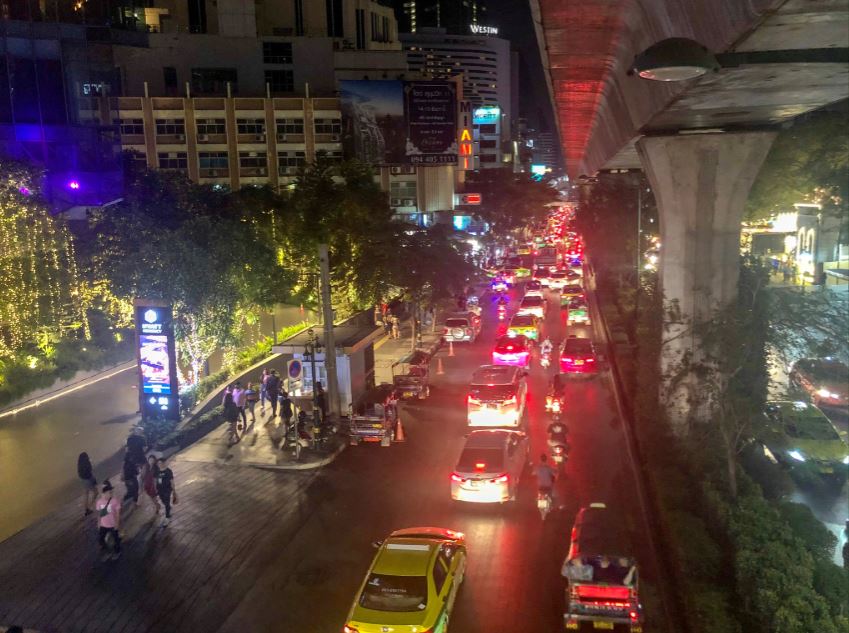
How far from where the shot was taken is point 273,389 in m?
22.6

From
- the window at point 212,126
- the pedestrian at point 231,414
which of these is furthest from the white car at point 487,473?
the window at point 212,126

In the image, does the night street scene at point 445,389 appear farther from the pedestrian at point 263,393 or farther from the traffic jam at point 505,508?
the pedestrian at point 263,393

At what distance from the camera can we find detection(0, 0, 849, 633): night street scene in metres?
10.2

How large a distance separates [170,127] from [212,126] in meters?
3.17

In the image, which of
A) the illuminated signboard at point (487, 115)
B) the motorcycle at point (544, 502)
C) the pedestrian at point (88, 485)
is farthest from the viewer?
the illuminated signboard at point (487, 115)

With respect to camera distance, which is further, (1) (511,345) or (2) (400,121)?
(2) (400,121)

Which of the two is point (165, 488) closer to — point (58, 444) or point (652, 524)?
point (58, 444)

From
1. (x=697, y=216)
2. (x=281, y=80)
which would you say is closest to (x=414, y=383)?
(x=697, y=216)

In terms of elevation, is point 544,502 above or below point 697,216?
below

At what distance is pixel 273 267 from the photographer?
28.4 meters

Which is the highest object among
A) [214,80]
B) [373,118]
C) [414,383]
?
[214,80]

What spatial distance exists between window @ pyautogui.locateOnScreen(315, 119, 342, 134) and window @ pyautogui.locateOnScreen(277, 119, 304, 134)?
4.11 feet

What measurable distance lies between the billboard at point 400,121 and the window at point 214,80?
53.4 feet

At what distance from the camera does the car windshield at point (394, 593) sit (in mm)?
9688
